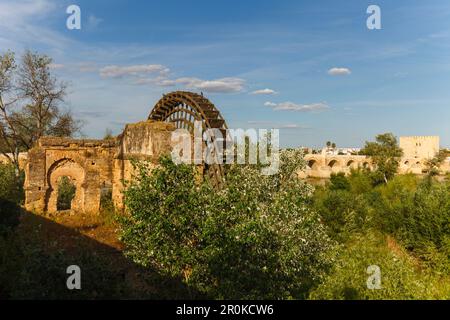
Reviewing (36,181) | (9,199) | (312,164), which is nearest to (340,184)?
(312,164)

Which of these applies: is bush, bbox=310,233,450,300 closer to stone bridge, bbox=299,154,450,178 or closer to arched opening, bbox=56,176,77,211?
arched opening, bbox=56,176,77,211

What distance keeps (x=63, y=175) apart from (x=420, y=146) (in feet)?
223

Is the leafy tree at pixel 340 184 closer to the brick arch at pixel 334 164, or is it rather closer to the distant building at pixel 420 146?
the brick arch at pixel 334 164

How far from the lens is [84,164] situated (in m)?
20.7

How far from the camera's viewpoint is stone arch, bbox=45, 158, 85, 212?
65.4 feet

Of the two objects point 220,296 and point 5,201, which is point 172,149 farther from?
point 220,296

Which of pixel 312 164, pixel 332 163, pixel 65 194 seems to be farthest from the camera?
pixel 332 163

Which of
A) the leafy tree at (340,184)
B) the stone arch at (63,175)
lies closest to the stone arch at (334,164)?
the leafy tree at (340,184)

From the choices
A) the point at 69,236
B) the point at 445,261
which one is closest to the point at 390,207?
the point at 445,261

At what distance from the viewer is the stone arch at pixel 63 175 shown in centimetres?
1994

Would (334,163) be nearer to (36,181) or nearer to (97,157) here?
(97,157)
